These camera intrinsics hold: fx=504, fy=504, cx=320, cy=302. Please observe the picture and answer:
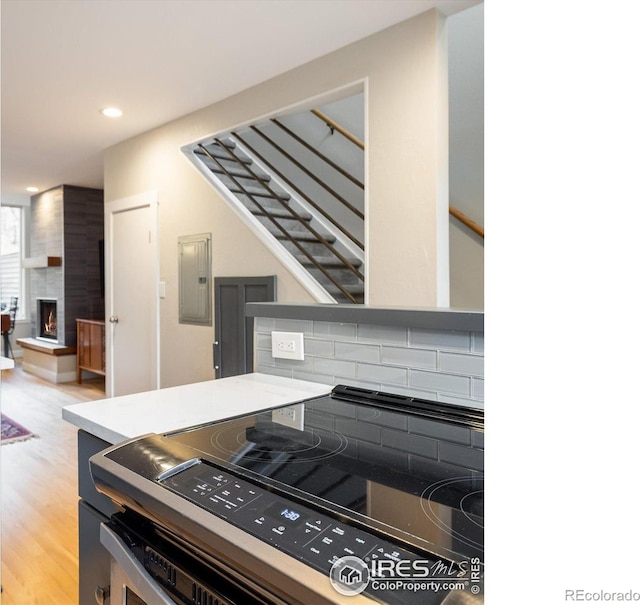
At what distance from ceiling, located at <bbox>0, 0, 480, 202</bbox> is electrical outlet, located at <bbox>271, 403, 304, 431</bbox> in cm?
196

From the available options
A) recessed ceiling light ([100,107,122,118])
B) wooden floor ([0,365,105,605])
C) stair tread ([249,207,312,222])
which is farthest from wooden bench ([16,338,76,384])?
stair tread ([249,207,312,222])

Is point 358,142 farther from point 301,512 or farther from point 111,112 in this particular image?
point 301,512

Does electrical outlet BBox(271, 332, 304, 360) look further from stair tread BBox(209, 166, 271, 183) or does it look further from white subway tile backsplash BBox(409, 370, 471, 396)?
stair tread BBox(209, 166, 271, 183)

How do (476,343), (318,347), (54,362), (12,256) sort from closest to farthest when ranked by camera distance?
(476,343)
(318,347)
(54,362)
(12,256)

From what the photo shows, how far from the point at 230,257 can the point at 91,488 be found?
2.46 meters

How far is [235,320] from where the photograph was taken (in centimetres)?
340

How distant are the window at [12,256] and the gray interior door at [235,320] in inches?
242

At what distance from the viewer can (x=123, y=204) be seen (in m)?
4.58

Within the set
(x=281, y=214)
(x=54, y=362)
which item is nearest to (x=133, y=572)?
(x=281, y=214)

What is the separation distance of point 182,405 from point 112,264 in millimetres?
3942

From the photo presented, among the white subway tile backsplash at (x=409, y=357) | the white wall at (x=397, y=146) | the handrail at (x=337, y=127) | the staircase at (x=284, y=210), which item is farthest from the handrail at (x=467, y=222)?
the white subway tile backsplash at (x=409, y=357)

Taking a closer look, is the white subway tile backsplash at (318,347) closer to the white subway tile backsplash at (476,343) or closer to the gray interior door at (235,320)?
the white subway tile backsplash at (476,343)

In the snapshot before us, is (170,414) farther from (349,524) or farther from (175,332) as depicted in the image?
(175,332)
